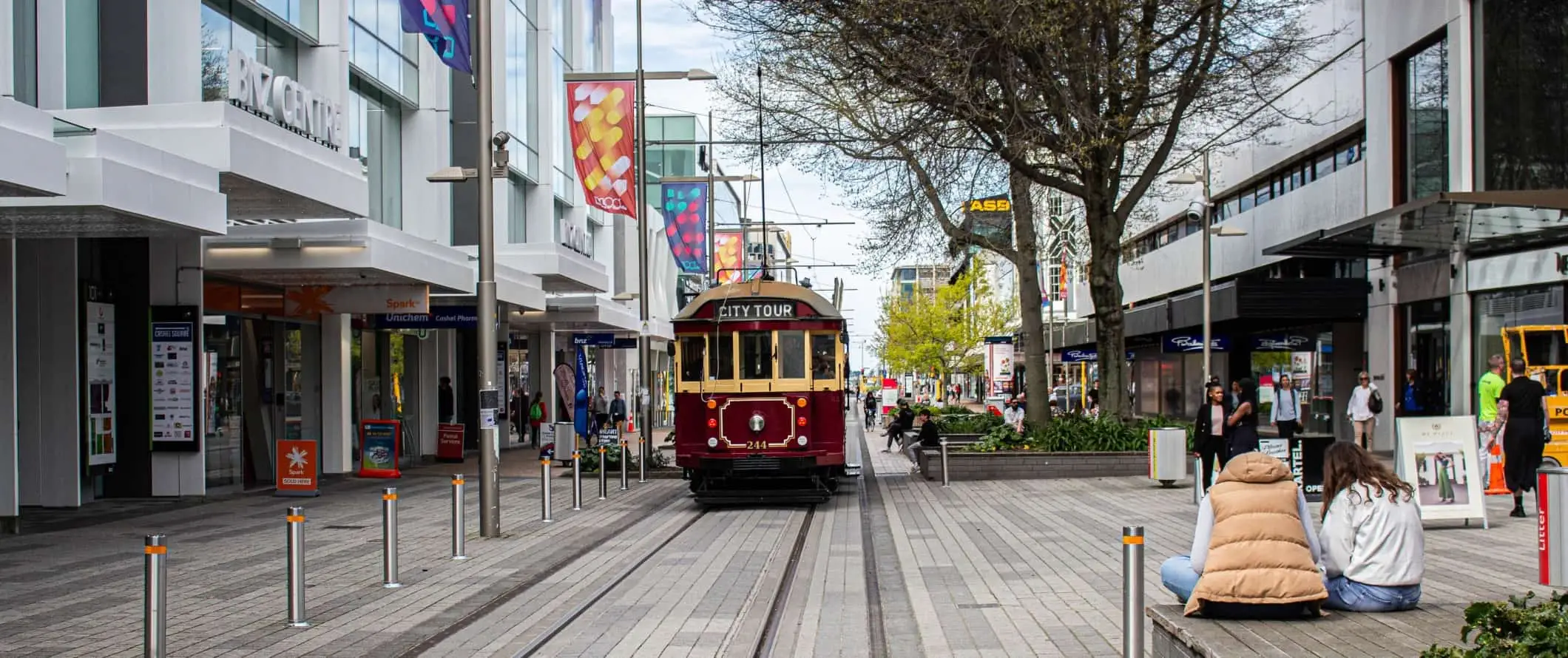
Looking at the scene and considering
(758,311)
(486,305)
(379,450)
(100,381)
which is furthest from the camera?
(379,450)

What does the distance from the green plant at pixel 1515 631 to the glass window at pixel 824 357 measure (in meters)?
14.8

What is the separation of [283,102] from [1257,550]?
1481cm

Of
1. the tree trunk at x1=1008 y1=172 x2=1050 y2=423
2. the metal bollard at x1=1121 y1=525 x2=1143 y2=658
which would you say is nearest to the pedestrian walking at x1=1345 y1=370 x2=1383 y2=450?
the tree trunk at x1=1008 y1=172 x2=1050 y2=423

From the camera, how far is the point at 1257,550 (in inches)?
275

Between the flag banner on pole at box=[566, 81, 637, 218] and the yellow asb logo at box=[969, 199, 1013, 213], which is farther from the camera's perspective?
the yellow asb logo at box=[969, 199, 1013, 213]

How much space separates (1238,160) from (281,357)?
2888 centimetres

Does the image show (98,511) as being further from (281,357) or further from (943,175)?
(943,175)

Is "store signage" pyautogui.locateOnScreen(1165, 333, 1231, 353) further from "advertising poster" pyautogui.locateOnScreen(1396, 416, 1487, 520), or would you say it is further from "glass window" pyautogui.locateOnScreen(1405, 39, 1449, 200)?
"advertising poster" pyautogui.locateOnScreen(1396, 416, 1487, 520)

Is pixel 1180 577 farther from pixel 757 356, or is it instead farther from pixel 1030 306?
pixel 1030 306

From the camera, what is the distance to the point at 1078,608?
1019cm

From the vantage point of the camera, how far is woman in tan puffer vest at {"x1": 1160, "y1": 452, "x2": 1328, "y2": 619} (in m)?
6.96

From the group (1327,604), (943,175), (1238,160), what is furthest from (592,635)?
(1238,160)

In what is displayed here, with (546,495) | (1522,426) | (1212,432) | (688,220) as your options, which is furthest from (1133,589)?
(688,220)

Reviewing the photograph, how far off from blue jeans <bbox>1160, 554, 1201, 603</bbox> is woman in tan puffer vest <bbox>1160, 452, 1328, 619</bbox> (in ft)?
1.36
